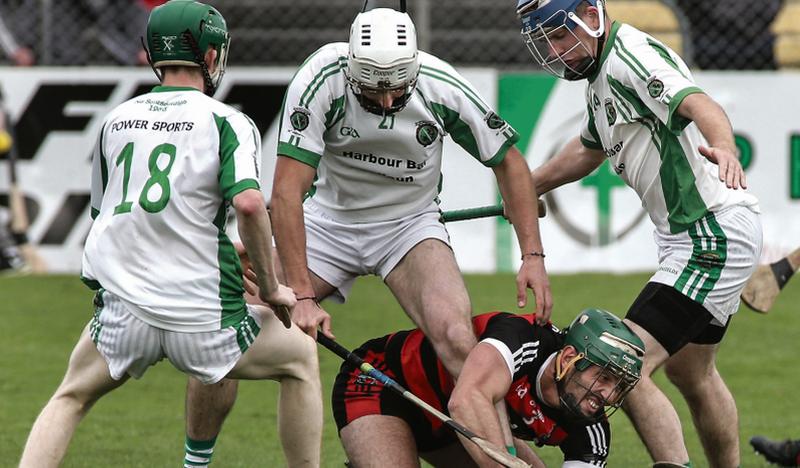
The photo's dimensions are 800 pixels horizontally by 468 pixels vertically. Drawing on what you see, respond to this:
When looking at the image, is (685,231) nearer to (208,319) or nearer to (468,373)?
(468,373)

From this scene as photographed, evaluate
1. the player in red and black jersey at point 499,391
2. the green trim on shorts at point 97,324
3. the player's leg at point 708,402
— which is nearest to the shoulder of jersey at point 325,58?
the player in red and black jersey at point 499,391

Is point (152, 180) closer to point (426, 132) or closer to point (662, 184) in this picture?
point (426, 132)

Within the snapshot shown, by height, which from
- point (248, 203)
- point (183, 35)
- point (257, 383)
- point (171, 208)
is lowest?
point (257, 383)

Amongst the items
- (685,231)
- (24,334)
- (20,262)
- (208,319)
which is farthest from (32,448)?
(20,262)

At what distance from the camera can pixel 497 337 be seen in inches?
201

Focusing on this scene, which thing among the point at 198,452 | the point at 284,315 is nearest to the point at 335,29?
the point at 198,452

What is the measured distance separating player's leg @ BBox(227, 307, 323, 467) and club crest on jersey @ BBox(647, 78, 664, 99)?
60.2 inches

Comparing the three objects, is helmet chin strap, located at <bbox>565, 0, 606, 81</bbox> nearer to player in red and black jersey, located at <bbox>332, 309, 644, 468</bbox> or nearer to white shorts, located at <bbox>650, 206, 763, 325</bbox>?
white shorts, located at <bbox>650, 206, 763, 325</bbox>

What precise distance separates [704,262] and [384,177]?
1.31m

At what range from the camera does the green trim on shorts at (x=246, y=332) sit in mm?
4891

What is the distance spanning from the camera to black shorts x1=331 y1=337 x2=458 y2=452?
5.41 meters

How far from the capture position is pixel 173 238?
4.74m

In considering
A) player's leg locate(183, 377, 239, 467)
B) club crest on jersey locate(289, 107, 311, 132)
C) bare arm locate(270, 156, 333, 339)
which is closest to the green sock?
player's leg locate(183, 377, 239, 467)

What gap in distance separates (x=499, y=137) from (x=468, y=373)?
116 cm
